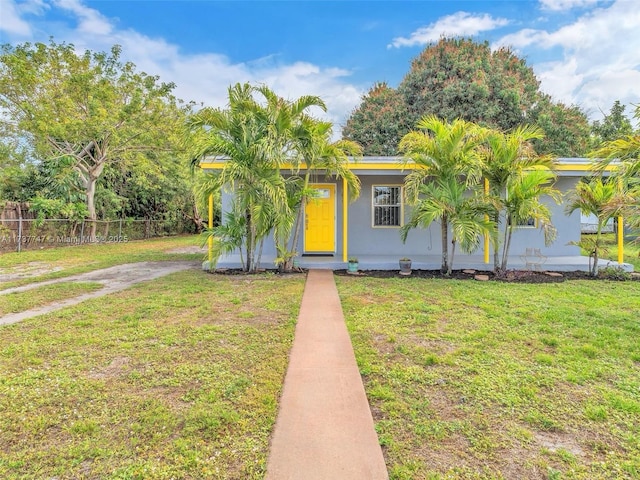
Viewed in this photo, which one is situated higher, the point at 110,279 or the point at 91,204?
the point at 91,204

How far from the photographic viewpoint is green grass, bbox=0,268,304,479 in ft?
6.52

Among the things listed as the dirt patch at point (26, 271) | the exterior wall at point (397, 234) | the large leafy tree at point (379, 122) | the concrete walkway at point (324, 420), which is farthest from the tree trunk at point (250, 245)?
the large leafy tree at point (379, 122)

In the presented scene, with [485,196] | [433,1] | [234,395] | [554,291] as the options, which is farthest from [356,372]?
[433,1]

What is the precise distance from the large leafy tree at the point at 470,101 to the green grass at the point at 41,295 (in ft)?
52.3

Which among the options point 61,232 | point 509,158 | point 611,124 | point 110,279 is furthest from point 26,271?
point 611,124

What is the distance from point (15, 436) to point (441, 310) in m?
4.71

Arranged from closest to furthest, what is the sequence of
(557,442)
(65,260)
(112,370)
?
(557,442) → (112,370) → (65,260)

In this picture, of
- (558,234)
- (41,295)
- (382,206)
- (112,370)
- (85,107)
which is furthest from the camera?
(85,107)

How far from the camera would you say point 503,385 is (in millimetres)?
2861

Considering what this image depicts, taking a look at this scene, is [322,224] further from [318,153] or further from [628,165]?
[628,165]

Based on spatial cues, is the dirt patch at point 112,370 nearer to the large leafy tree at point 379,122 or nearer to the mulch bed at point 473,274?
the mulch bed at point 473,274

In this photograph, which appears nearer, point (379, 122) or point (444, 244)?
point (444, 244)

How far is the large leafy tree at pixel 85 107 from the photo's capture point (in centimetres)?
1267

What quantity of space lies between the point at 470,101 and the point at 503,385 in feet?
58.7
